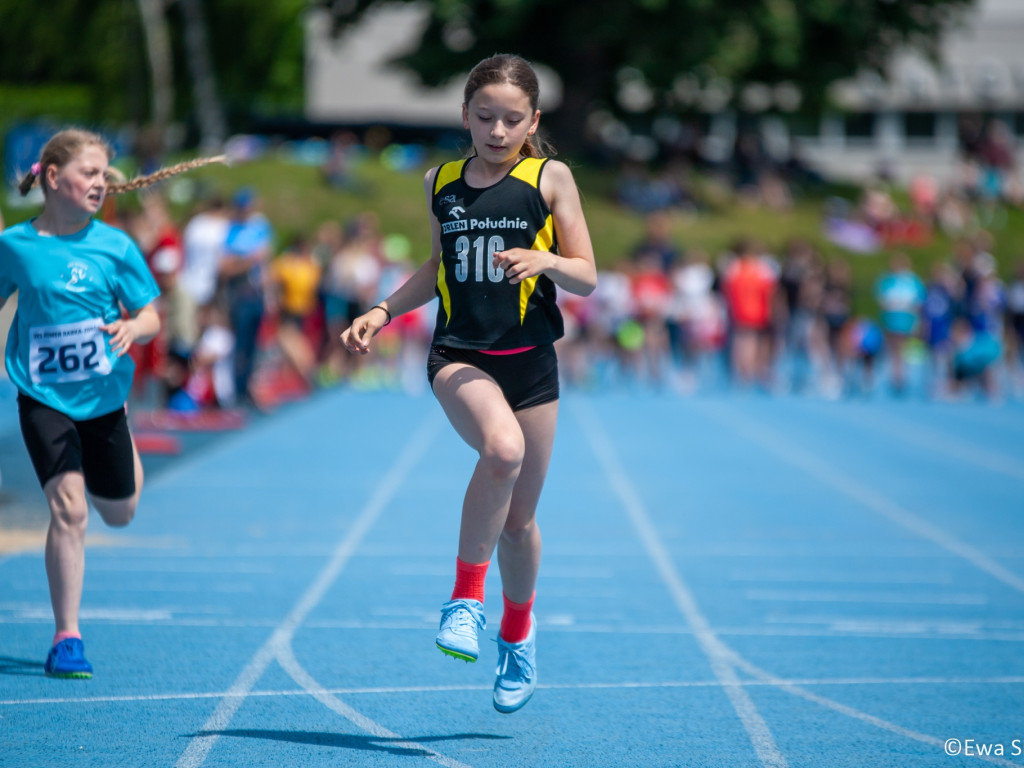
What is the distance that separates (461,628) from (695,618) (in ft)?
7.72

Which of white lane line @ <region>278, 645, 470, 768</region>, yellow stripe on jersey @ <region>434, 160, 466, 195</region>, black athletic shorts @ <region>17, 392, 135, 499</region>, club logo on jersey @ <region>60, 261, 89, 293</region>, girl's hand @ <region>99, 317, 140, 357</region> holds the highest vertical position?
yellow stripe on jersey @ <region>434, 160, 466, 195</region>

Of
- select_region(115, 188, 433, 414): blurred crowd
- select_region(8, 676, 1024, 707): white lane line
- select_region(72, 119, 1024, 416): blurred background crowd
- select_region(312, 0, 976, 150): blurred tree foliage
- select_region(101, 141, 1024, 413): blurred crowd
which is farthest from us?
select_region(312, 0, 976, 150): blurred tree foliage

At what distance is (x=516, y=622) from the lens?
13.1ft

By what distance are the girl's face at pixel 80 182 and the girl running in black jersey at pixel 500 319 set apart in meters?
1.14

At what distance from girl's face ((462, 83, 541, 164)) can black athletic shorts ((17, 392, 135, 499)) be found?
65.7 inches

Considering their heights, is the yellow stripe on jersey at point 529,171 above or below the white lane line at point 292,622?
above

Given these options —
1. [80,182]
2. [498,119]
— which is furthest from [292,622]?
[498,119]

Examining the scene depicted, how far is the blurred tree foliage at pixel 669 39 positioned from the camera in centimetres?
2934

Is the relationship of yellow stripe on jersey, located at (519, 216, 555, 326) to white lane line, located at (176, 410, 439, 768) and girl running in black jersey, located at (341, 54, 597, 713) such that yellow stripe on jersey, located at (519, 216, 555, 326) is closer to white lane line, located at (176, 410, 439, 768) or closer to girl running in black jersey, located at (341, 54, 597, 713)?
girl running in black jersey, located at (341, 54, 597, 713)

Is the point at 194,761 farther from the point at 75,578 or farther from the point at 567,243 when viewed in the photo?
the point at 567,243

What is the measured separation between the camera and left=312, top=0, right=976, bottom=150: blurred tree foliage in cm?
2934

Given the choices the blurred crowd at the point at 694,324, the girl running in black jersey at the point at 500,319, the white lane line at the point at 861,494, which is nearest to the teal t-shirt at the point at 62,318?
the girl running in black jersey at the point at 500,319

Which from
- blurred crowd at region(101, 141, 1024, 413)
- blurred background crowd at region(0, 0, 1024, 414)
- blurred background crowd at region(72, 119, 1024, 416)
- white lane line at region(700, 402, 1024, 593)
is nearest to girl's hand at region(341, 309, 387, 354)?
blurred background crowd at region(0, 0, 1024, 414)

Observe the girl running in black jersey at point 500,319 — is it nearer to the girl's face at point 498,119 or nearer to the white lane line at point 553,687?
the girl's face at point 498,119
